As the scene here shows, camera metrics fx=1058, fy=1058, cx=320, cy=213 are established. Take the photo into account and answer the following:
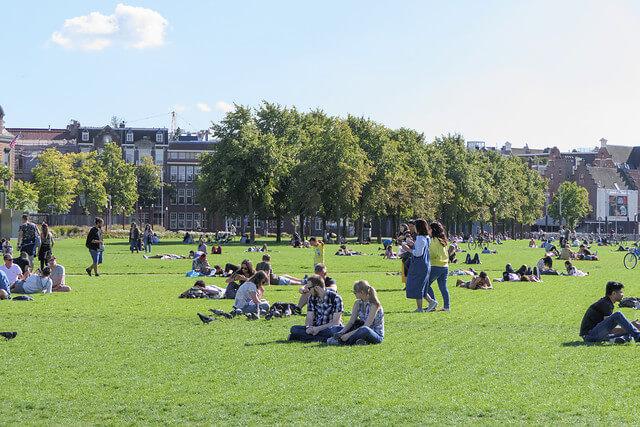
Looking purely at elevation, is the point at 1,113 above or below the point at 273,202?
above

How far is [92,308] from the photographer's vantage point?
25.9 metres

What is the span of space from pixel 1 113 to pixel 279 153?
51.1m

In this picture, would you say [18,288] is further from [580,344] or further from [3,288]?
[580,344]

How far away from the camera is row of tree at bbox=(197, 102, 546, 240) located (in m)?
94.4

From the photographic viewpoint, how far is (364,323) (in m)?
18.7

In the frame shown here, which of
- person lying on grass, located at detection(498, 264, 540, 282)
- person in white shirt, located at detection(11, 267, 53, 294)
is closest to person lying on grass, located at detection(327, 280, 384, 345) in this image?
person in white shirt, located at detection(11, 267, 53, 294)

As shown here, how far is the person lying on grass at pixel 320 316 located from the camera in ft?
62.4

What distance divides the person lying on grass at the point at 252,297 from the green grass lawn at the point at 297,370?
0.69 metres

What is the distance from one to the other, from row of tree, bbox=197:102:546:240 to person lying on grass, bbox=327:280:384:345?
242 ft

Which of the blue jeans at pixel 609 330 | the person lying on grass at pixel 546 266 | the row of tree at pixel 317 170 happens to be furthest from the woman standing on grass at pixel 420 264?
the row of tree at pixel 317 170

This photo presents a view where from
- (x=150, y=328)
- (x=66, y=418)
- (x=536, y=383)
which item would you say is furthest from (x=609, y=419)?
(x=150, y=328)

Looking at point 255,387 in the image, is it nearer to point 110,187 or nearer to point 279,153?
point 279,153

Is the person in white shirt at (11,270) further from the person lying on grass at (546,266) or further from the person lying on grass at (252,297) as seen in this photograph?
the person lying on grass at (546,266)

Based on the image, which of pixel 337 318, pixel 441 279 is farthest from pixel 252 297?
pixel 441 279
